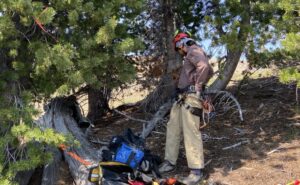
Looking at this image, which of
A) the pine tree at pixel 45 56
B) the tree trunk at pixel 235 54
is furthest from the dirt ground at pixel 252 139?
the pine tree at pixel 45 56

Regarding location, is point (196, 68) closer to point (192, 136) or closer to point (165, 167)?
point (192, 136)

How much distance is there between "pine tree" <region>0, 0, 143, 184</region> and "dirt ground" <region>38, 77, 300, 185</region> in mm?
1613

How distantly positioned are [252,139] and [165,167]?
1.77 metres

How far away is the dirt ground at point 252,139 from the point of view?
6121 mm

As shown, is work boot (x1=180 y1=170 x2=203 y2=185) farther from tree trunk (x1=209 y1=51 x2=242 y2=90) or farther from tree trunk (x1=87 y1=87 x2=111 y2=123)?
tree trunk (x1=87 y1=87 x2=111 y2=123)

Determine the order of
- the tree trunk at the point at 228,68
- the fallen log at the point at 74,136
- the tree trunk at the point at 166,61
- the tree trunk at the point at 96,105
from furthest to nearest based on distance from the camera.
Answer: the tree trunk at the point at 96,105 → the tree trunk at the point at 166,61 → the tree trunk at the point at 228,68 → the fallen log at the point at 74,136

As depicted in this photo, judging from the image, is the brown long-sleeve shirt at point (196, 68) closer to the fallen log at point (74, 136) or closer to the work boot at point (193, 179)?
the work boot at point (193, 179)

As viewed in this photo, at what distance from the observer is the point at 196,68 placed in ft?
19.8

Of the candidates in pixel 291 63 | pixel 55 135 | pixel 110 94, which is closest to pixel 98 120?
pixel 110 94

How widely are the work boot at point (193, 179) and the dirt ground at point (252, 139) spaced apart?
10cm

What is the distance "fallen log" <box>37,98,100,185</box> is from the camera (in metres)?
6.18

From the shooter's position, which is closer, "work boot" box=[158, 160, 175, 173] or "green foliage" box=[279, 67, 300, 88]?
"green foliage" box=[279, 67, 300, 88]

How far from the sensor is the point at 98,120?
1010 centimetres

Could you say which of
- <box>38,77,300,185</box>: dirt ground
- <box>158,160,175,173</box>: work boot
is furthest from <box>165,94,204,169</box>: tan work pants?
<box>158,160,175,173</box>: work boot
